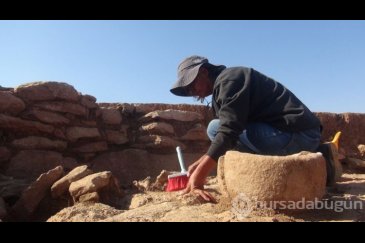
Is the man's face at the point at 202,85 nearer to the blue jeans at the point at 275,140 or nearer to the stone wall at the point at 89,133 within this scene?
the blue jeans at the point at 275,140

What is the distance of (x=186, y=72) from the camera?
296 cm

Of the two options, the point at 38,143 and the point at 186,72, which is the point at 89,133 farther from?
the point at 186,72

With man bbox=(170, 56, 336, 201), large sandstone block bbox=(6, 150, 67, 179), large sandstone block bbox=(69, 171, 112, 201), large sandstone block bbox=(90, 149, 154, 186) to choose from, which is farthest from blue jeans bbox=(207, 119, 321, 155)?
large sandstone block bbox=(6, 150, 67, 179)

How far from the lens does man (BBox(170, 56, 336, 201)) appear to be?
2471 mm

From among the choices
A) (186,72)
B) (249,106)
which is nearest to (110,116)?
(186,72)

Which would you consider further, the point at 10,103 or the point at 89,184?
the point at 10,103

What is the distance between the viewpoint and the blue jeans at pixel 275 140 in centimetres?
269

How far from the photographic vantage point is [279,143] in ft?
8.83

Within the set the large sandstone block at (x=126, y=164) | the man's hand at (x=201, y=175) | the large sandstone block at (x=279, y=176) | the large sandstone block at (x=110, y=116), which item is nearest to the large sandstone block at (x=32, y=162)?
the large sandstone block at (x=126, y=164)

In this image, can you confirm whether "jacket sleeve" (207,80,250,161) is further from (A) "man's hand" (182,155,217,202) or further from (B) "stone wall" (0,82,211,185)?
(B) "stone wall" (0,82,211,185)

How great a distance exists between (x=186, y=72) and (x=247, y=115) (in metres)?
0.69

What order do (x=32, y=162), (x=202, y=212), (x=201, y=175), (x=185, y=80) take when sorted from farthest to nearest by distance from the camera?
(x=32, y=162) < (x=185, y=80) < (x=201, y=175) < (x=202, y=212)

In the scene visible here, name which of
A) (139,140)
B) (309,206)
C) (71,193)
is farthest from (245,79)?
(139,140)
